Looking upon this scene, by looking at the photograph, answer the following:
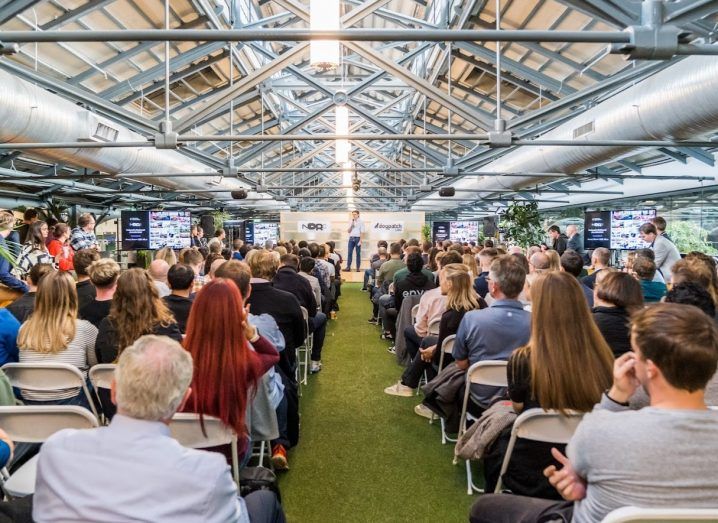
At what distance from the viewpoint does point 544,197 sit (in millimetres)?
17984

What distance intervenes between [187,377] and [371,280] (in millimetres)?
11252

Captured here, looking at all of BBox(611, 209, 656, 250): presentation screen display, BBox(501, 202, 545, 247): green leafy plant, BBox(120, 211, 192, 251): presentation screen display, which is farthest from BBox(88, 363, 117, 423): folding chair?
BBox(501, 202, 545, 247): green leafy plant

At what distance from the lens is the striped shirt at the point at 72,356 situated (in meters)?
2.88

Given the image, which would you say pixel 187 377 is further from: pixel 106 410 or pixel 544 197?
pixel 544 197

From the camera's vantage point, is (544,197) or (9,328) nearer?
(9,328)

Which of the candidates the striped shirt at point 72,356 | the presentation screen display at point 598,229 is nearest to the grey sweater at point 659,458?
the striped shirt at point 72,356

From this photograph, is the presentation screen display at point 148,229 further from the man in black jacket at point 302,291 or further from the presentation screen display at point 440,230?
the presentation screen display at point 440,230

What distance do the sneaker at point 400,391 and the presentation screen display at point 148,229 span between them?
27.6 ft

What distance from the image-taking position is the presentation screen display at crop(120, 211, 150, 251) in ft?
39.1

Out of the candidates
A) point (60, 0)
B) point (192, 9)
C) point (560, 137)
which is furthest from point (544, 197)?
point (60, 0)

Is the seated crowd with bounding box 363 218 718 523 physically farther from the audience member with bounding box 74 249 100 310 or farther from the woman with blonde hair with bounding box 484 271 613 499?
the audience member with bounding box 74 249 100 310

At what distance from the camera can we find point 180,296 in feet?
12.0

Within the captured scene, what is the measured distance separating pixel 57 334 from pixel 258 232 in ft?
71.9

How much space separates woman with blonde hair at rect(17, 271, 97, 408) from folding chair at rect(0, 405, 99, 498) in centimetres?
70
